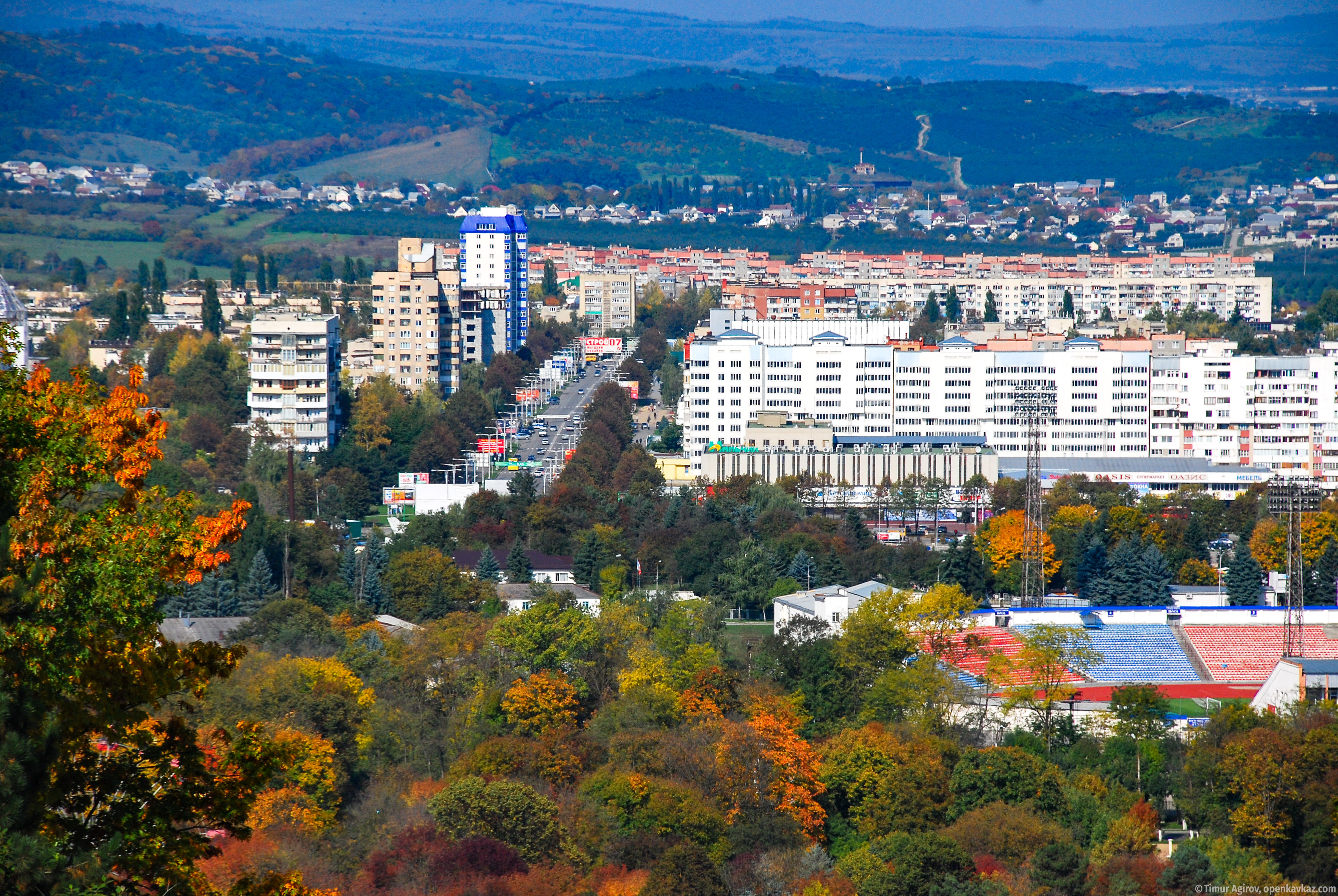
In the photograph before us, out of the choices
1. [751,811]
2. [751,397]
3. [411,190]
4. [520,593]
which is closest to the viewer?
[751,811]

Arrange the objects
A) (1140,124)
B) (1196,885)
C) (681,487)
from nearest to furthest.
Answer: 1. (1196,885)
2. (681,487)
3. (1140,124)

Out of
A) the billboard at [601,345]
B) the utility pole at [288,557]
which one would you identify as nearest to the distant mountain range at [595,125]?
the billboard at [601,345]

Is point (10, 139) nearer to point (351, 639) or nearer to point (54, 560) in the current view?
point (351, 639)

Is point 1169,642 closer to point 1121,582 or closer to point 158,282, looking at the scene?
point 1121,582

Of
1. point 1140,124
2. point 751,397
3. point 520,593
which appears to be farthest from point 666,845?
point 1140,124

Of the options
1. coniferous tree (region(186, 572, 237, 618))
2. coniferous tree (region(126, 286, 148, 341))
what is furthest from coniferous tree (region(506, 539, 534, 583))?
coniferous tree (region(126, 286, 148, 341))

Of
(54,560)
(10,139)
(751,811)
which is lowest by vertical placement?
(751,811)

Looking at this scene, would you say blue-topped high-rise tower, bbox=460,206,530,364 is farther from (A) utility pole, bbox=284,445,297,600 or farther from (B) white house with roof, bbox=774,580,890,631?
(B) white house with roof, bbox=774,580,890,631

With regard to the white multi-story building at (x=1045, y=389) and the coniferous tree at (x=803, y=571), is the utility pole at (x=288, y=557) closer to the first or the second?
the coniferous tree at (x=803, y=571)
